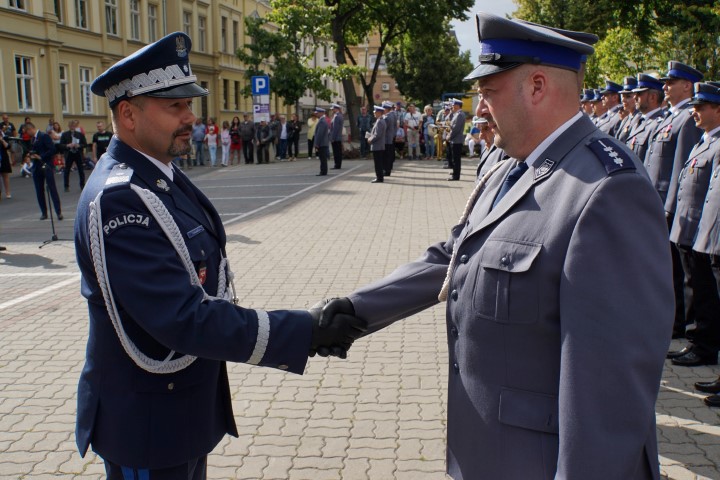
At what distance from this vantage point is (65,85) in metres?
30.1

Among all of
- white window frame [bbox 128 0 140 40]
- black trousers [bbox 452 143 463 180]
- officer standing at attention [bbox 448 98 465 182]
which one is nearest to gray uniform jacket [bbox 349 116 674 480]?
officer standing at attention [bbox 448 98 465 182]

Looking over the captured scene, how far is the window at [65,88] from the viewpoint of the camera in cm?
3002

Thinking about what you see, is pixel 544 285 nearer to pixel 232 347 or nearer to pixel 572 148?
pixel 572 148

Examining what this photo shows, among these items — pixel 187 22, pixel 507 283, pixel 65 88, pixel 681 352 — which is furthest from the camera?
pixel 187 22

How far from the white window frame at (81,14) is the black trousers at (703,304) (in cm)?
3107

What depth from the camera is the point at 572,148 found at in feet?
6.82

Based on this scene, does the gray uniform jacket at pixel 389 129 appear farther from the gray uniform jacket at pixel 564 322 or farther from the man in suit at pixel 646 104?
the gray uniform jacket at pixel 564 322

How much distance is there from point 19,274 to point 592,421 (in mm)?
9210

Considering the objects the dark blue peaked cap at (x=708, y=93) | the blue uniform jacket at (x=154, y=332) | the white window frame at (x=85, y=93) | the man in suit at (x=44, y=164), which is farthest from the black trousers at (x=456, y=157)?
the white window frame at (x=85, y=93)

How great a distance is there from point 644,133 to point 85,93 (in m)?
28.8

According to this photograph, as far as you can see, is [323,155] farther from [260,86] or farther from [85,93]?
[85,93]

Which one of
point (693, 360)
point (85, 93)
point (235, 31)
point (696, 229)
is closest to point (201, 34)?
point (235, 31)

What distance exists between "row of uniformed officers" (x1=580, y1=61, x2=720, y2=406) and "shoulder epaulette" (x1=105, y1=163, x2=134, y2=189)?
416cm

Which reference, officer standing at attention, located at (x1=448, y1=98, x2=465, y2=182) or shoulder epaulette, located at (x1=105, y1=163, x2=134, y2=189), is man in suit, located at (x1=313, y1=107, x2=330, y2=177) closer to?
officer standing at attention, located at (x1=448, y1=98, x2=465, y2=182)
